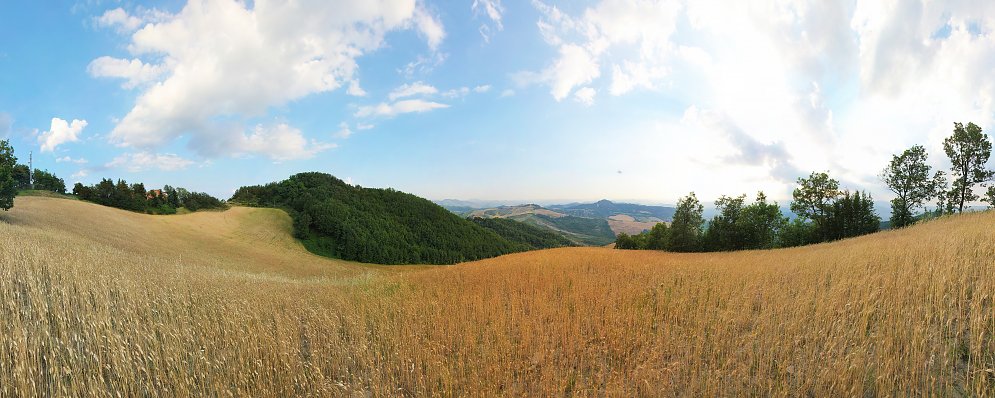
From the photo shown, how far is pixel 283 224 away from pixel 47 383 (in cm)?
8939

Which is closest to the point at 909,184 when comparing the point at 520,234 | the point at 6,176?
the point at 6,176

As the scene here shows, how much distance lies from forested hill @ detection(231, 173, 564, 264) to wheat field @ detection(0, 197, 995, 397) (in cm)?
8647

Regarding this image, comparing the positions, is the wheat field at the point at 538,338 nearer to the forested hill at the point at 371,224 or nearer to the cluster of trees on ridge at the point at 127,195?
the cluster of trees on ridge at the point at 127,195

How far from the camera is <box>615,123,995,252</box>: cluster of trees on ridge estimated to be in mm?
34469

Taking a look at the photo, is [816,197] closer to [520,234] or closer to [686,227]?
[686,227]

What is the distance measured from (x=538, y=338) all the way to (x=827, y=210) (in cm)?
5064

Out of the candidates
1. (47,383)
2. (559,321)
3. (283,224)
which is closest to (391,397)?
(559,321)

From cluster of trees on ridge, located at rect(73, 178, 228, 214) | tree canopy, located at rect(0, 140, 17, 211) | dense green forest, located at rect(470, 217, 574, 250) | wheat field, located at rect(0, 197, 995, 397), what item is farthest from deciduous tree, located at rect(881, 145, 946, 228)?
dense green forest, located at rect(470, 217, 574, 250)

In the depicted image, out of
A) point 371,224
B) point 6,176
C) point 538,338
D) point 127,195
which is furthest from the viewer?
point 371,224

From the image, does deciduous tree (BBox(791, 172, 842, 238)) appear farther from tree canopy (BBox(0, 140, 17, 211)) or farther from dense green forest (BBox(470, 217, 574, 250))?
dense green forest (BBox(470, 217, 574, 250))

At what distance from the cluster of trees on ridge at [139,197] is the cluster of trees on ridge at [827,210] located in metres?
83.8

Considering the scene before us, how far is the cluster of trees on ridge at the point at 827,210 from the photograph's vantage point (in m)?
34.5

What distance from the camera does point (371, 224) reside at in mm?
105688

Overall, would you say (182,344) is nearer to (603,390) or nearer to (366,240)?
(603,390)
